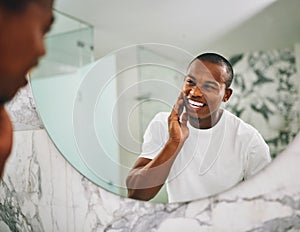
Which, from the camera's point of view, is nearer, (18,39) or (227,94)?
(18,39)

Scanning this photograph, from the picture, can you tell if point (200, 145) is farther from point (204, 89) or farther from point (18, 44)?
point (18, 44)

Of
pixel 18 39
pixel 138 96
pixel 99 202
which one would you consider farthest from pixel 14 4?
pixel 99 202

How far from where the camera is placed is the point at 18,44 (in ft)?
1.38

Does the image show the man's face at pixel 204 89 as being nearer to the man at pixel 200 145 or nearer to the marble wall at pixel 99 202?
the man at pixel 200 145

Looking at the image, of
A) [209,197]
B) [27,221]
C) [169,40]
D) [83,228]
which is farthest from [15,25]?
[27,221]

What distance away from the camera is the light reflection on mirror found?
715 millimetres

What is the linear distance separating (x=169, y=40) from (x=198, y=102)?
0.16 meters

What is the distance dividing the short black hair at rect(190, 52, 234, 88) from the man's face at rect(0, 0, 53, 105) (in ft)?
1.34

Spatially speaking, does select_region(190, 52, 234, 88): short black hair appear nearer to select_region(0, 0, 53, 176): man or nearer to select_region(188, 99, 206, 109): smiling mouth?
select_region(188, 99, 206, 109): smiling mouth

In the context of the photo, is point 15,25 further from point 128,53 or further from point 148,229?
point 148,229

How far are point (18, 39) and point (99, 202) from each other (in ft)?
2.00

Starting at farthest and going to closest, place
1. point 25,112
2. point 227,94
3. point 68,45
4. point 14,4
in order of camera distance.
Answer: point 25,112
point 68,45
point 227,94
point 14,4

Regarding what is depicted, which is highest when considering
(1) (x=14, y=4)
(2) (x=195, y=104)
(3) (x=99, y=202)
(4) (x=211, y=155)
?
(1) (x=14, y=4)

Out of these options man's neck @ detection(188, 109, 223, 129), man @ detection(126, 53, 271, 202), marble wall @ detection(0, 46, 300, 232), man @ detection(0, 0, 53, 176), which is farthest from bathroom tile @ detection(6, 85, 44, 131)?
man @ detection(0, 0, 53, 176)
